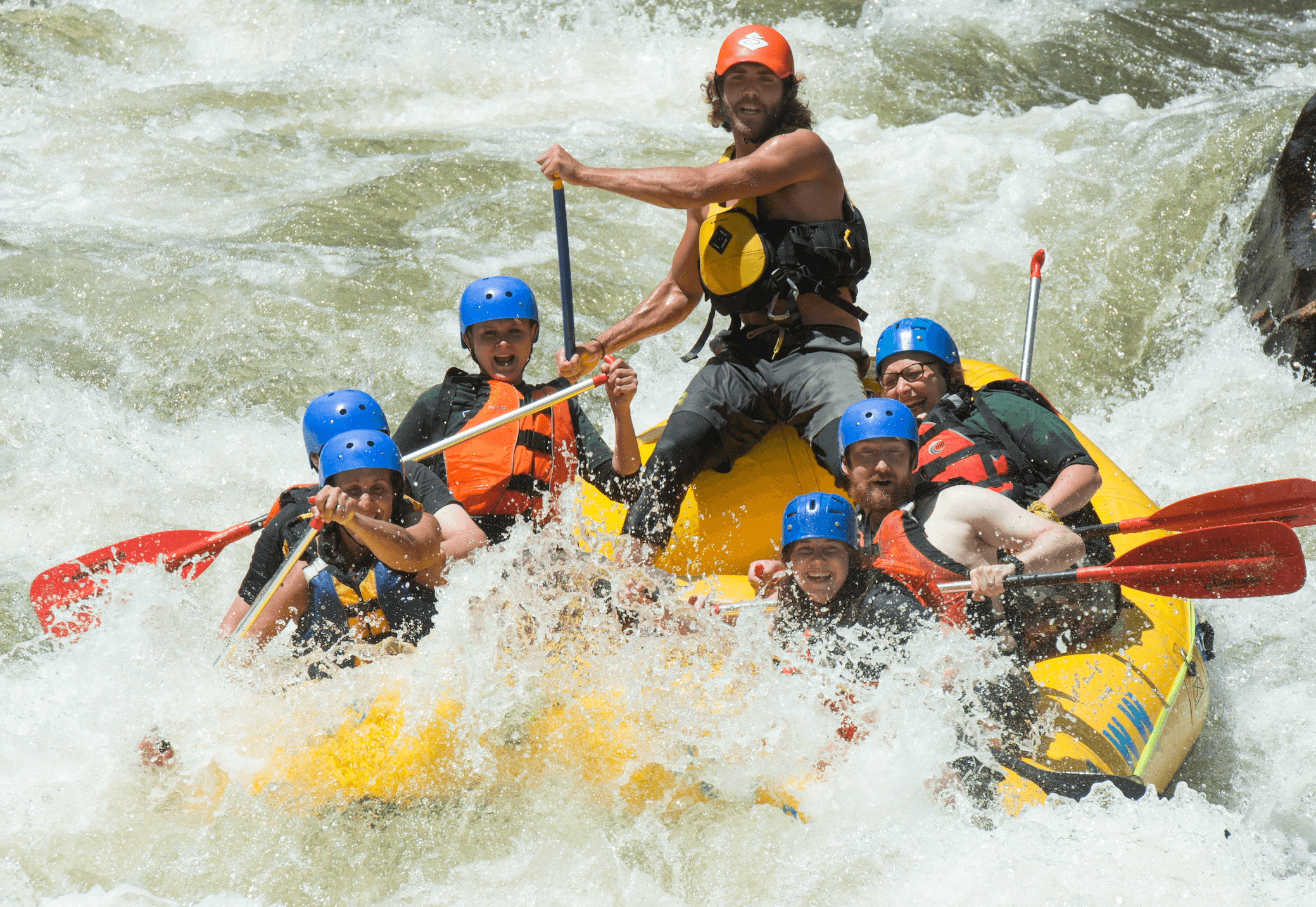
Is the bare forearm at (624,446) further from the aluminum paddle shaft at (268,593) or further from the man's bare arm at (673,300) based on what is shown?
the aluminum paddle shaft at (268,593)

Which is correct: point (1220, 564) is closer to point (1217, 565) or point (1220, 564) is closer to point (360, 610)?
point (1217, 565)

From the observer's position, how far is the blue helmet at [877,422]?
340 cm

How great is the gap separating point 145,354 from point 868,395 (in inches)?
165

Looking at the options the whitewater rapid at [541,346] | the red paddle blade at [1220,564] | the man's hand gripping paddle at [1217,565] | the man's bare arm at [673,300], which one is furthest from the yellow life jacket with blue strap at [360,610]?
the red paddle blade at [1220,564]

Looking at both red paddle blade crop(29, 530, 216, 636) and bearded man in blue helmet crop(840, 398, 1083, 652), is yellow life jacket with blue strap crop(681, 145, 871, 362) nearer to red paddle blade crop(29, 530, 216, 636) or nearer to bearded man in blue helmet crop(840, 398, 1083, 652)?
bearded man in blue helmet crop(840, 398, 1083, 652)

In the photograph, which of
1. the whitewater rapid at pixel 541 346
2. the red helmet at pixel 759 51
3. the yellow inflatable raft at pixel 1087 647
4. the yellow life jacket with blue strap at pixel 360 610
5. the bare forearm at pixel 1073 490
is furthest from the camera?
the red helmet at pixel 759 51

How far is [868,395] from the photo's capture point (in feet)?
13.1

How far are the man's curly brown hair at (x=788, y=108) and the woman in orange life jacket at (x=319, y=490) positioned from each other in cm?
151

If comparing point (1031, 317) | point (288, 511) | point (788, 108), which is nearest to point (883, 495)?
point (788, 108)

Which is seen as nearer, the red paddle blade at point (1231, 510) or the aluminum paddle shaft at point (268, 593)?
the aluminum paddle shaft at point (268, 593)

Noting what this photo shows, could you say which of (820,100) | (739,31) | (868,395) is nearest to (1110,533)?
(868,395)

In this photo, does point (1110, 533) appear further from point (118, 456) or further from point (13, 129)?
point (13, 129)

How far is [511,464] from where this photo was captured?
400 centimetres

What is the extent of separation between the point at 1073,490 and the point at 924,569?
60cm
